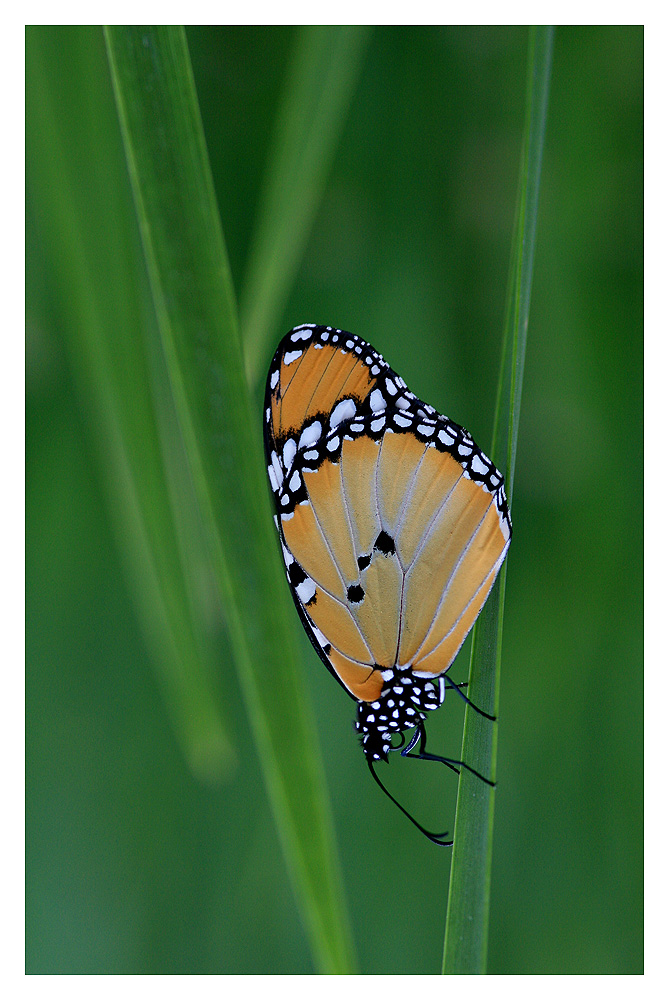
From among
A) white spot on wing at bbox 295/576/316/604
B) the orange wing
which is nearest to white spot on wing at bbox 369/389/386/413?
the orange wing

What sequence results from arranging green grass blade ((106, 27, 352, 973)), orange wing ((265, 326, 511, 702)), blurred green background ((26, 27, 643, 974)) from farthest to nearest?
blurred green background ((26, 27, 643, 974)) < orange wing ((265, 326, 511, 702)) < green grass blade ((106, 27, 352, 973))

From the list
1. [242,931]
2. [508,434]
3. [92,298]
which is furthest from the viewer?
[242,931]

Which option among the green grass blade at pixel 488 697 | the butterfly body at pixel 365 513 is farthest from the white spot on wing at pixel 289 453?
the green grass blade at pixel 488 697

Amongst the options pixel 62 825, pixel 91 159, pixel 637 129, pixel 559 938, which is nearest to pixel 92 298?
pixel 91 159

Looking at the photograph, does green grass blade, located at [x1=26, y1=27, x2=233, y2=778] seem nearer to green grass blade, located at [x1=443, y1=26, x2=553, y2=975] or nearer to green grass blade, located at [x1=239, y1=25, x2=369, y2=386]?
green grass blade, located at [x1=239, y1=25, x2=369, y2=386]

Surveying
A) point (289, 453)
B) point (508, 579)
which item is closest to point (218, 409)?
point (289, 453)

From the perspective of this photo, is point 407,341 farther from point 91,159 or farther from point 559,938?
point 559,938

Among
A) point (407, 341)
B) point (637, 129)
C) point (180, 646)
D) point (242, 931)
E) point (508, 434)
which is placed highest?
point (637, 129)

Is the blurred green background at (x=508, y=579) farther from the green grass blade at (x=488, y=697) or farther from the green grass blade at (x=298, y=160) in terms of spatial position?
the green grass blade at (x=488, y=697)
